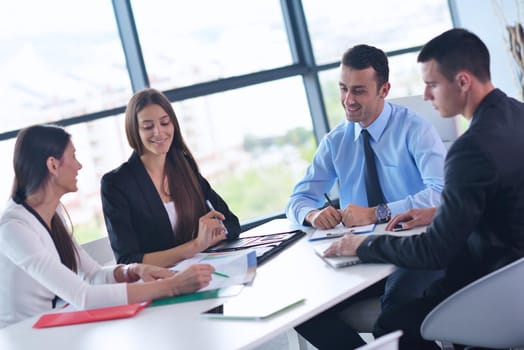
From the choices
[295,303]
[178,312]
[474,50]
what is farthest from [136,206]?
[474,50]

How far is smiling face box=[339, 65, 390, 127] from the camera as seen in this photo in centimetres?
314

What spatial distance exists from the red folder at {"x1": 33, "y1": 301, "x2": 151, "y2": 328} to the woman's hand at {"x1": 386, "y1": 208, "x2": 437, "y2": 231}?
0.92 metres

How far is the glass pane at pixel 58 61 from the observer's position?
14.9 feet

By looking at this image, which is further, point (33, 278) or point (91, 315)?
point (33, 278)

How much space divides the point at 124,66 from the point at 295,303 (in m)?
3.22

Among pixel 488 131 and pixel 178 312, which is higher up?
pixel 488 131

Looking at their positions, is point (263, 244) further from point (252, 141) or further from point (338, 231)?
point (252, 141)

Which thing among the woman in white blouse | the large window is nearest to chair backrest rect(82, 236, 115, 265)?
the woman in white blouse

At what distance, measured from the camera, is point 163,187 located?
3.14 meters

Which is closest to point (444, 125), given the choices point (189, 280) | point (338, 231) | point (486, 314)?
point (338, 231)

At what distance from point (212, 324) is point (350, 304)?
A: 79cm

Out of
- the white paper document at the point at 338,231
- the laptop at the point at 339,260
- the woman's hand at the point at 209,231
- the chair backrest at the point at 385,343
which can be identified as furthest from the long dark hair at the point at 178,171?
the chair backrest at the point at 385,343

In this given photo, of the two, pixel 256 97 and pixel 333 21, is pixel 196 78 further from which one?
pixel 333 21

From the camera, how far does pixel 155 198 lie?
3.05 metres
